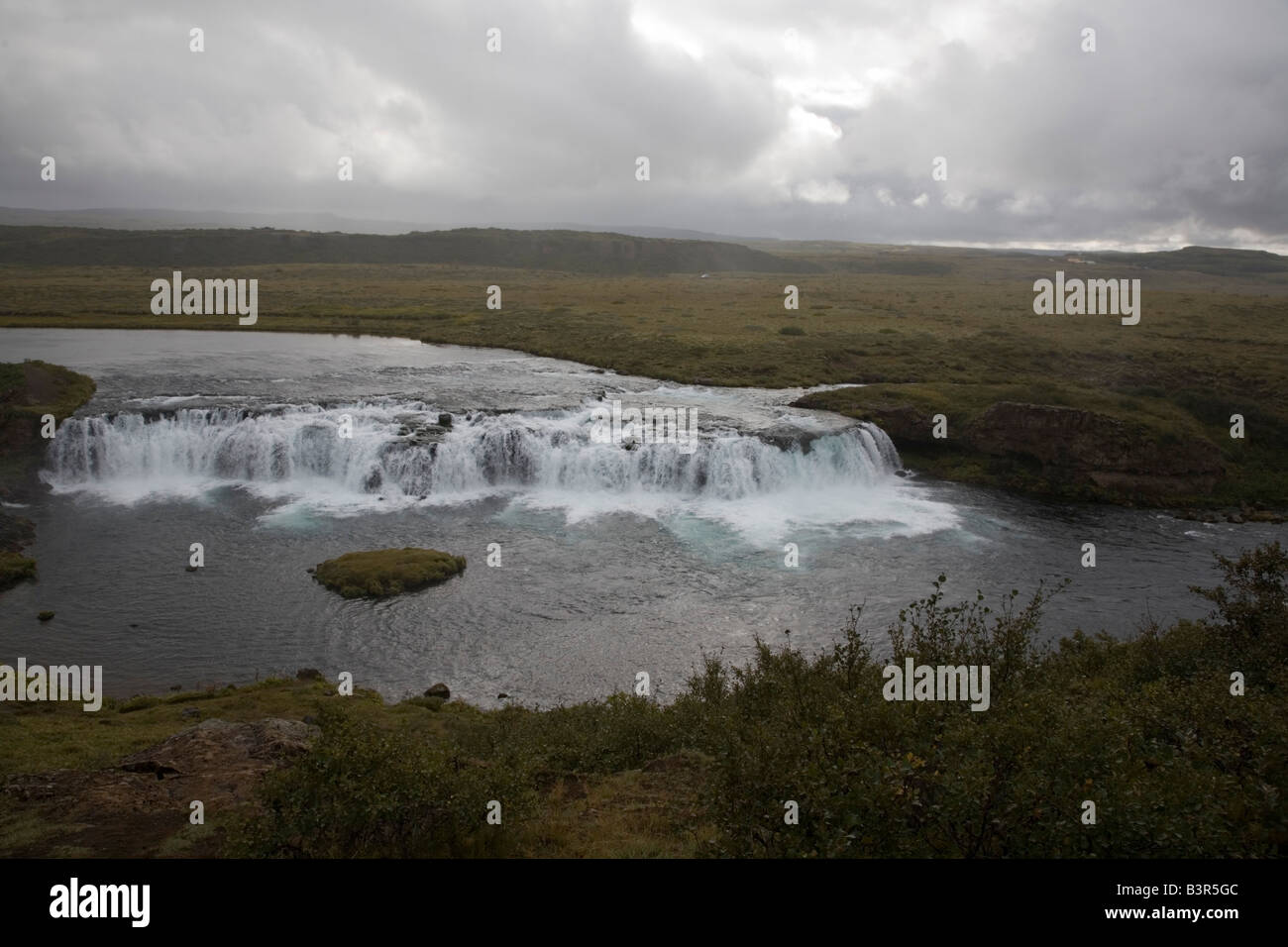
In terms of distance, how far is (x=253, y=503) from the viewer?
130ft

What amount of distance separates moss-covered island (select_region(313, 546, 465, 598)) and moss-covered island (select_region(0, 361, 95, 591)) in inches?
441

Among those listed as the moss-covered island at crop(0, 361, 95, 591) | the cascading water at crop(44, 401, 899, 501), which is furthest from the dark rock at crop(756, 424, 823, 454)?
the moss-covered island at crop(0, 361, 95, 591)

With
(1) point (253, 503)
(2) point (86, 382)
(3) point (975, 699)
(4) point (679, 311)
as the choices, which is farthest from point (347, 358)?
(3) point (975, 699)

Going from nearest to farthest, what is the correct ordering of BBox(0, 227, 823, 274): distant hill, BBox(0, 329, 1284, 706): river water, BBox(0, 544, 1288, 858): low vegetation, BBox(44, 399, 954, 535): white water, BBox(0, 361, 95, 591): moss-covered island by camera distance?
BBox(0, 544, 1288, 858): low vegetation
BBox(0, 329, 1284, 706): river water
BBox(0, 361, 95, 591): moss-covered island
BBox(44, 399, 954, 535): white water
BBox(0, 227, 823, 274): distant hill

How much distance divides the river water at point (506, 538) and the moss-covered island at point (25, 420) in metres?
1.16

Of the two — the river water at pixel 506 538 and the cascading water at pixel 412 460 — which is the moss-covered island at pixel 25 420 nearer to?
the river water at pixel 506 538

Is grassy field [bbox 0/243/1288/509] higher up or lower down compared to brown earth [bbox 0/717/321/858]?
higher up

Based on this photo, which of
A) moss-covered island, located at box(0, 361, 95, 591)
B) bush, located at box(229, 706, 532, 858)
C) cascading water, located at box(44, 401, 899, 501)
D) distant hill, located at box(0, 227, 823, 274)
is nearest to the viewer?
bush, located at box(229, 706, 532, 858)

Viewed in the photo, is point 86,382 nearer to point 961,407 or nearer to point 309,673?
point 309,673

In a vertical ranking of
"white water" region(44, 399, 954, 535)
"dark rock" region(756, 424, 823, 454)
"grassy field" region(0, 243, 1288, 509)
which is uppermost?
"grassy field" region(0, 243, 1288, 509)

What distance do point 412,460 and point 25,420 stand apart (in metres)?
20.6

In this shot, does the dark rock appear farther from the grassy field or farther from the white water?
the grassy field

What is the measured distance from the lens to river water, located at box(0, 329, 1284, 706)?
26688mm

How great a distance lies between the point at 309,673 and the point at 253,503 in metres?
17.9
